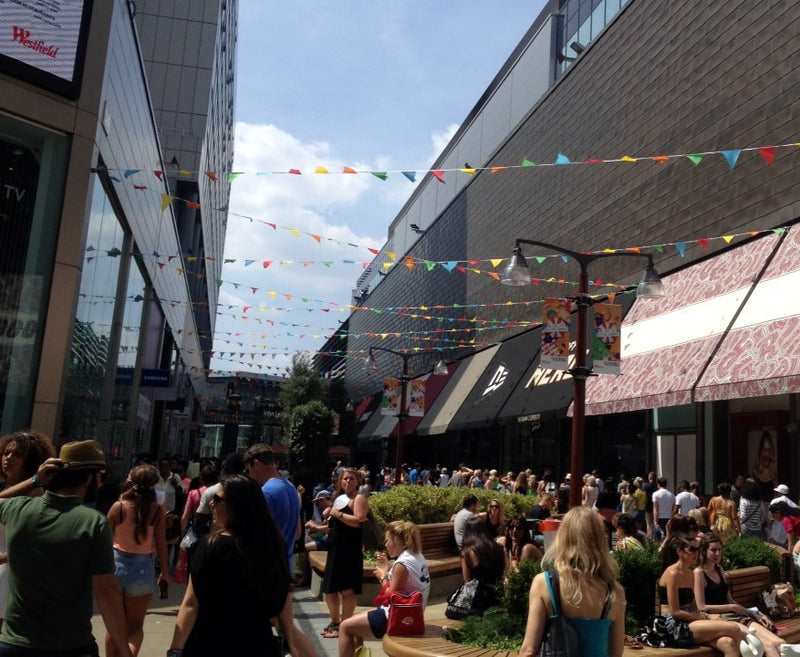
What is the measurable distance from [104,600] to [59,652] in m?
0.28

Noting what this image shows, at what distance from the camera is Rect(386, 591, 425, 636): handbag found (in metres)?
6.45

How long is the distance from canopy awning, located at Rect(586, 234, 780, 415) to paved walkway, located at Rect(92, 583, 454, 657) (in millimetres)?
8028

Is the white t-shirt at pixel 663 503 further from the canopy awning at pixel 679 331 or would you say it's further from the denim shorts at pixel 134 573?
the denim shorts at pixel 134 573

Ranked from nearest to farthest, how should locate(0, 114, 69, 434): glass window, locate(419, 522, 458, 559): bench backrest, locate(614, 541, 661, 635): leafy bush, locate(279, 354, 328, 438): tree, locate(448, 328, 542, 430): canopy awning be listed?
locate(614, 541, 661, 635): leafy bush
locate(0, 114, 69, 434): glass window
locate(419, 522, 458, 559): bench backrest
locate(448, 328, 542, 430): canopy awning
locate(279, 354, 328, 438): tree

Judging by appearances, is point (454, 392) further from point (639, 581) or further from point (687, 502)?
point (639, 581)

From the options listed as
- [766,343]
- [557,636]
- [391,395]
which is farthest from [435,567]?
[391,395]

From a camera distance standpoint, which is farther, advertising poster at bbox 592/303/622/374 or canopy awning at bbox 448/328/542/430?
canopy awning at bbox 448/328/542/430

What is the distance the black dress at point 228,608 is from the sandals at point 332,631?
5346mm

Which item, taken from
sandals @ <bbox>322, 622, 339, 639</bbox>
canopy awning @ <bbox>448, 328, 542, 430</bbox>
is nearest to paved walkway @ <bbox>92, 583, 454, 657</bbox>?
sandals @ <bbox>322, 622, 339, 639</bbox>

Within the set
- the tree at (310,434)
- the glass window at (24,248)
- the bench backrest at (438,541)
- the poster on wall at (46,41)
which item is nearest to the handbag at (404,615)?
the bench backrest at (438,541)

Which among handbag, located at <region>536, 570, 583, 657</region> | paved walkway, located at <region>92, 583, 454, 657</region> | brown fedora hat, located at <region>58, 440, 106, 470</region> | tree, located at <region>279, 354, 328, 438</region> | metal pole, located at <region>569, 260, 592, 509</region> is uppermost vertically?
tree, located at <region>279, 354, 328, 438</region>

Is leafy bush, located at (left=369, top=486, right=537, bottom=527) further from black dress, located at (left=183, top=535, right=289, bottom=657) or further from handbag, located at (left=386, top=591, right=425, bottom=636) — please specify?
black dress, located at (left=183, top=535, right=289, bottom=657)

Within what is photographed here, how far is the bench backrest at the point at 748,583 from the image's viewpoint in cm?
826

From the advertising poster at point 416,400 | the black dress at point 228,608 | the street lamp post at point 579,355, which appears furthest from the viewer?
the advertising poster at point 416,400
